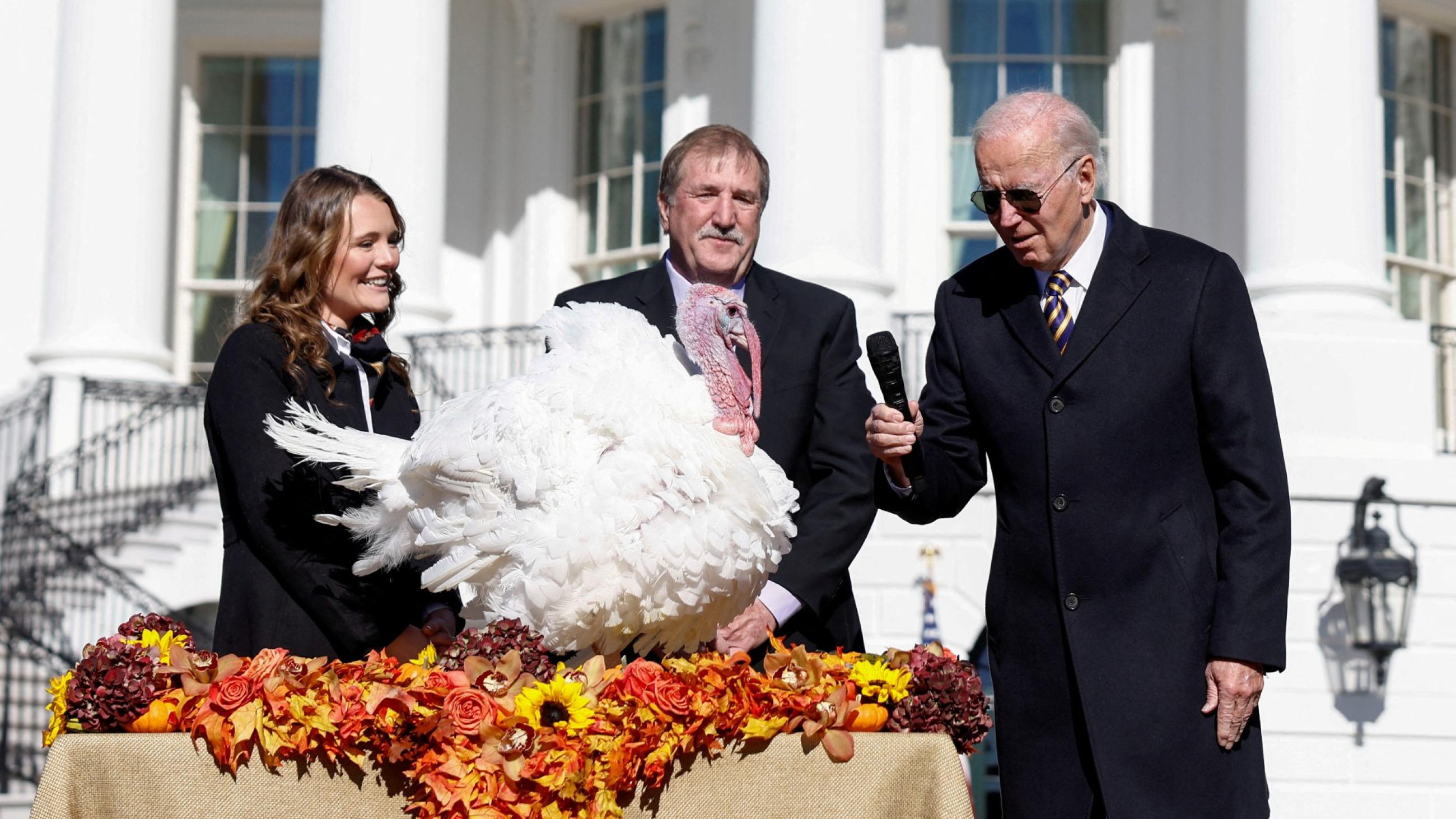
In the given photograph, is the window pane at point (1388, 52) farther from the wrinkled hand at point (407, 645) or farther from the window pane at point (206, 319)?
the wrinkled hand at point (407, 645)

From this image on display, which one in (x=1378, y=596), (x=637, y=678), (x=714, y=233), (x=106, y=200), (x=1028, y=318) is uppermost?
(x=106, y=200)

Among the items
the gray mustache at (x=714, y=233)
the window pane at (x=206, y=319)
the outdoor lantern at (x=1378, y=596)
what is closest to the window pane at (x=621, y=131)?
the window pane at (x=206, y=319)

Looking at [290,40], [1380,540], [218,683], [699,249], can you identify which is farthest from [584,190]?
[218,683]

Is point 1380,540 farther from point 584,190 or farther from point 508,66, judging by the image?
point 508,66

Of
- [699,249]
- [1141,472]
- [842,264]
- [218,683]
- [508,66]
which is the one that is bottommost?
[218,683]

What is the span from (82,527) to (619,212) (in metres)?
5.73

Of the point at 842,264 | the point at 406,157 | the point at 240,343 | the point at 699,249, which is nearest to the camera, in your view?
the point at 240,343

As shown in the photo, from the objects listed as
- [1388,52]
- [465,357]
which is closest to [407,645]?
[465,357]

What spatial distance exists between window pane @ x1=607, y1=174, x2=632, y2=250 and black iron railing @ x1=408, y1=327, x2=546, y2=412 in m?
1.66

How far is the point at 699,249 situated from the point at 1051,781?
1.62 meters

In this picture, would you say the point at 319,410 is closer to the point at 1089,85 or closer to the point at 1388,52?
the point at 1089,85

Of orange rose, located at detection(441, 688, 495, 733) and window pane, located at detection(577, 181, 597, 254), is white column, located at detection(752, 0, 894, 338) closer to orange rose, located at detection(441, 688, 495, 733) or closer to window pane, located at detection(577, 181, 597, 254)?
window pane, located at detection(577, 181, 597, 254)

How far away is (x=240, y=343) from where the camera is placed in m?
4.13

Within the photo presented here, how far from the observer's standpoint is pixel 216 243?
17172 millimetres
